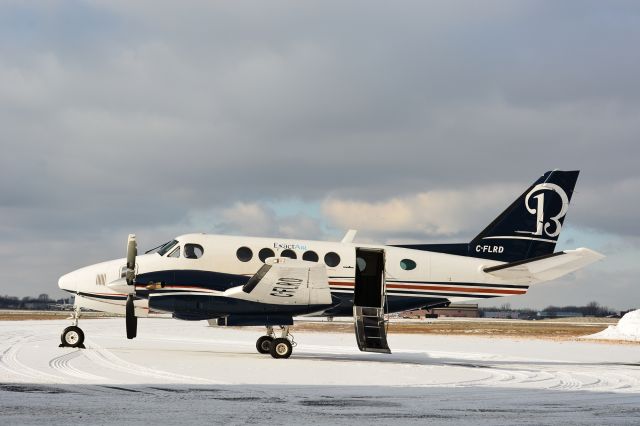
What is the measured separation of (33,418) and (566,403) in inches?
382

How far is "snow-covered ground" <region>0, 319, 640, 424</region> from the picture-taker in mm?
12516

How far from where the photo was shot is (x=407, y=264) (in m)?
27.2

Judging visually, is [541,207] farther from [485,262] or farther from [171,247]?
[171,247]

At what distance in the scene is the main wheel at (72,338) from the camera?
25.6m

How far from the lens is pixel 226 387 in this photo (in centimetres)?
1659

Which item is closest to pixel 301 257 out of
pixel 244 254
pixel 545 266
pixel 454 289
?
pixel 244 254

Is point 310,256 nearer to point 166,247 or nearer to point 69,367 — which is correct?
point 166,247

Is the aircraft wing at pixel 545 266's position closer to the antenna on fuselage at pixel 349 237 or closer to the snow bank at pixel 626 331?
the antenna on fuselage at pixel 349 237

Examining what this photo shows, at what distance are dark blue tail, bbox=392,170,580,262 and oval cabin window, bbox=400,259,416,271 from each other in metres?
3.01

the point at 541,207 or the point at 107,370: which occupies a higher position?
the point at 541,207

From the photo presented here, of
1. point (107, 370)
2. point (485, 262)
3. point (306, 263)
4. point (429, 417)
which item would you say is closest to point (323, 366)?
point (306, 263)

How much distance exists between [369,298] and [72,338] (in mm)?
10148

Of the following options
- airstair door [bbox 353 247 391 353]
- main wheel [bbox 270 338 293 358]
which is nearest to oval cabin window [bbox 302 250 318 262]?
airstair door [bbox 353 247 391 353]

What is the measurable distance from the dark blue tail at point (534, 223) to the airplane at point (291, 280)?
29 centimetres
